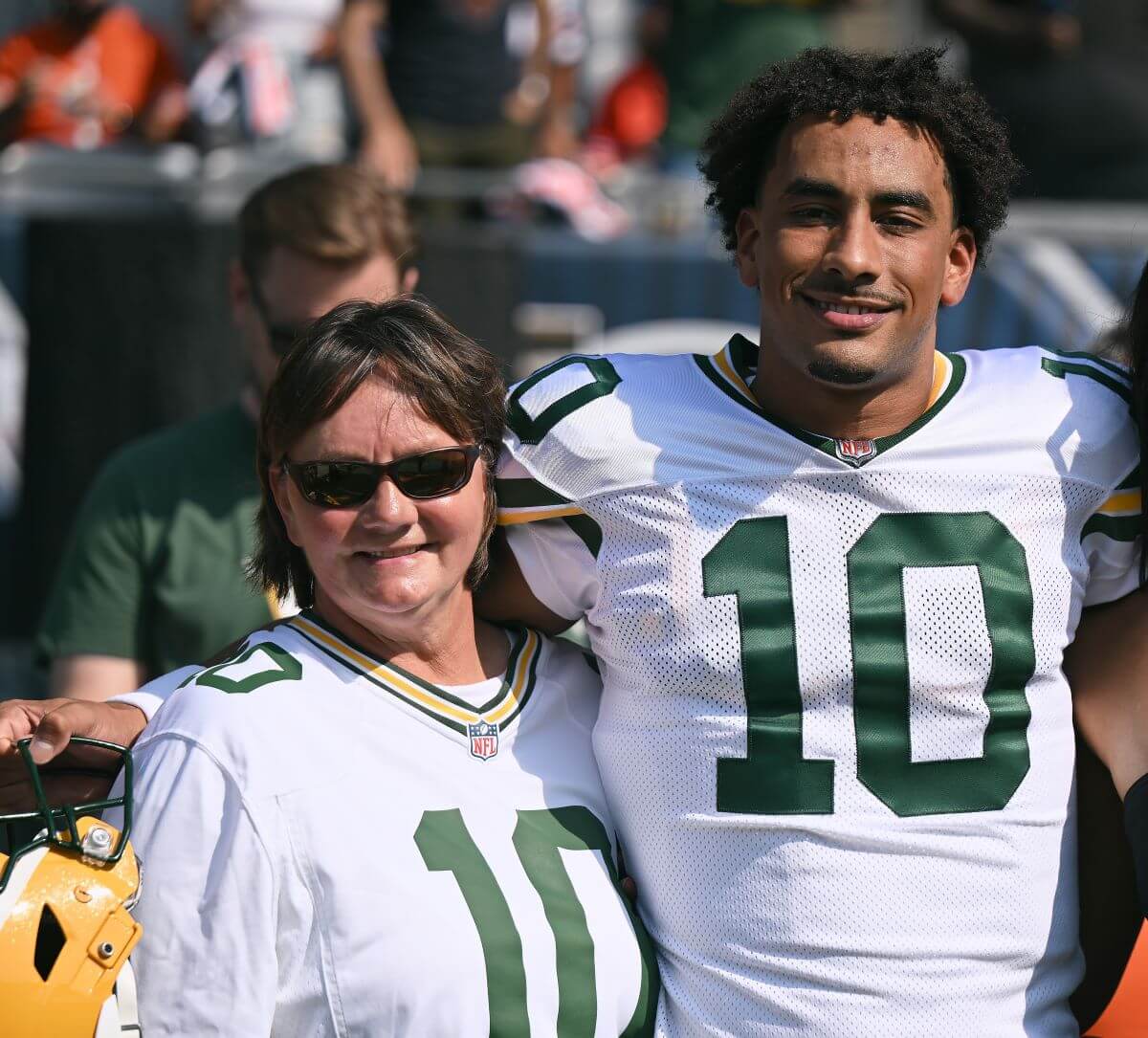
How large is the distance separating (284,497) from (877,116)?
3.39 feet

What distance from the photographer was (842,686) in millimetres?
2359

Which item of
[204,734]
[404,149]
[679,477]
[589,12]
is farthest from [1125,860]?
[589,12]

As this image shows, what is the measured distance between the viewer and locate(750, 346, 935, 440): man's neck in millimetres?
2422

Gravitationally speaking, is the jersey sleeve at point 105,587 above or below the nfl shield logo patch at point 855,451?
below

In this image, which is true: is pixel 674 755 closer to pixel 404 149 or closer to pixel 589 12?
pixel 404 149

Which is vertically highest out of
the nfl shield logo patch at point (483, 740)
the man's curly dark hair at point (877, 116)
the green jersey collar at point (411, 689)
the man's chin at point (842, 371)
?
the man's curly dark hair at point (877, 116)

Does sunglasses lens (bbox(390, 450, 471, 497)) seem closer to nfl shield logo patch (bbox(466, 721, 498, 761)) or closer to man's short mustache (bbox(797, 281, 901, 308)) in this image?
nfl shield logo patch (bbox(466, 721, 498, 761))

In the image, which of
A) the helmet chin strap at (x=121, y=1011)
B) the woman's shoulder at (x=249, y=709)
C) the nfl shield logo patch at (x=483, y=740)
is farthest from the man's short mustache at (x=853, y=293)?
the helmet chin strap at (x=121, y=1011)

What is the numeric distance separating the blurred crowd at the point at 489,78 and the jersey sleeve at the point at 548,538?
3.33 meters

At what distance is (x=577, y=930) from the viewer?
7.55 feet

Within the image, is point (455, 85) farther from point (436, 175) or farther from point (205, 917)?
point (205, 917)

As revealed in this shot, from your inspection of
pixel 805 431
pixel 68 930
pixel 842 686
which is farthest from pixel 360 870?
pixel 805 431

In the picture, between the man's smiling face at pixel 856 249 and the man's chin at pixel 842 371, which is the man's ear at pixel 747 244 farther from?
the man's chin at pixel 842 371

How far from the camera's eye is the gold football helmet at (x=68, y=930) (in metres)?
2.00
